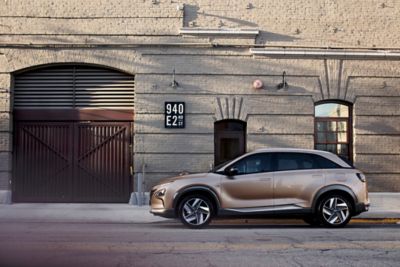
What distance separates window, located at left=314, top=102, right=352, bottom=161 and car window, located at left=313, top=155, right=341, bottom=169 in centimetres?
539

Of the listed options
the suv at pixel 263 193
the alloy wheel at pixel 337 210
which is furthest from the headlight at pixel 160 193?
the alloy wheel at pixel 337 210

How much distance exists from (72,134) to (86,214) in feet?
11.3

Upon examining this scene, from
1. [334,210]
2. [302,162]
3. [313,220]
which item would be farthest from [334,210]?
[302,162]

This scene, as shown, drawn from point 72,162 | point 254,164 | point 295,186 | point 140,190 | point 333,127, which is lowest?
point 140,190

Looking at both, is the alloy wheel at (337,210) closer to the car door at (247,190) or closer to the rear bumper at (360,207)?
the rear bumper at (360,207)

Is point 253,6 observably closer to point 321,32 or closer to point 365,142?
point 321,32

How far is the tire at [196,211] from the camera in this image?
11836mm

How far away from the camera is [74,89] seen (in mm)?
17578

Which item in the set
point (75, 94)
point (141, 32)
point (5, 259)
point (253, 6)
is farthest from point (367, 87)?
point (5, 259)

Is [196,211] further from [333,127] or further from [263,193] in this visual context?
[333,127]

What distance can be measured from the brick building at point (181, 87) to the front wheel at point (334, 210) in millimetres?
5310

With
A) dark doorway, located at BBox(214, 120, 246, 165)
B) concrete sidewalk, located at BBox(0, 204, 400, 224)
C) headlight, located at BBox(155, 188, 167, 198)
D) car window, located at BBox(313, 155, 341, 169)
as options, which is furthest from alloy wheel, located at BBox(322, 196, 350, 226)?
dark doorway, located at BBox(214, 120, 246, 165)

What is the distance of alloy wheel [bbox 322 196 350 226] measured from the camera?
12.0 meters

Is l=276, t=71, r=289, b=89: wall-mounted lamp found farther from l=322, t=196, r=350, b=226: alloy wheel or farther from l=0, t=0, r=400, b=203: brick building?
l=322, t=196, r=350, b=226: alloy wheel
